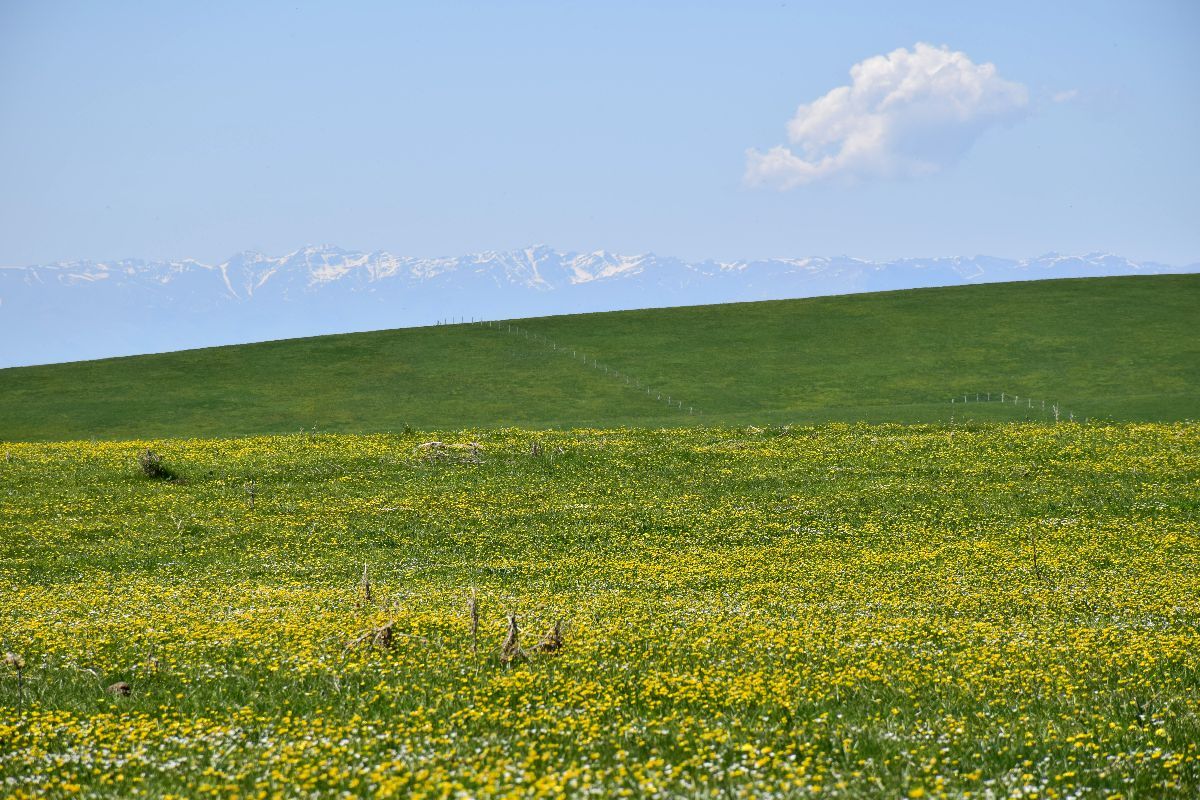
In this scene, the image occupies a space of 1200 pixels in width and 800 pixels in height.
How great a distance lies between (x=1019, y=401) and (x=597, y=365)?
3582cm

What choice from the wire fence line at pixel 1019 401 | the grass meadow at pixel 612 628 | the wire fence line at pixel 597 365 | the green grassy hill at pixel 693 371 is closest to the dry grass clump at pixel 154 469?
the grass meadow at pixel 612 628

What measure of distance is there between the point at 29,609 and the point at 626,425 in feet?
137

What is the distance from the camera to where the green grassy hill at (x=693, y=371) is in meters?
69.0

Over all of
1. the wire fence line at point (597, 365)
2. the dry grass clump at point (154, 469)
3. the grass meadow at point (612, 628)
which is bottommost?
the grass meadow at point (612, 628)

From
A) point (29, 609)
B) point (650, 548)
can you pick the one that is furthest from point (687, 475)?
point (29, 609)

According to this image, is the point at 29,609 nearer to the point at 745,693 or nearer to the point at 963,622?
the point at 745,693

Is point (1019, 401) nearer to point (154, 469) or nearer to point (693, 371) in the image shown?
point (693, 371)

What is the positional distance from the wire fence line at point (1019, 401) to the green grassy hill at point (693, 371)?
2.26ft

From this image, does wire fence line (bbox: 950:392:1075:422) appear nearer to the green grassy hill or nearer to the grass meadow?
the green grassy hill

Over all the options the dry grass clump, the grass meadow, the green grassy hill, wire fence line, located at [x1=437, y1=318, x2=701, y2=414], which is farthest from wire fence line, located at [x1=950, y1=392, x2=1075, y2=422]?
the dry grass clump

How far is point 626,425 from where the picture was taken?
200 feet

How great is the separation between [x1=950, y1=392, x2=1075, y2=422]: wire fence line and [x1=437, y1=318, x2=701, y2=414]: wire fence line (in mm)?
19004

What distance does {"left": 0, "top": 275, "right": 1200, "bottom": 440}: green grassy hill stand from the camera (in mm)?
69000

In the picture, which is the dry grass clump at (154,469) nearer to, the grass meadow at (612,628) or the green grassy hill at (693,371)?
the grass meadow at (612,628)
